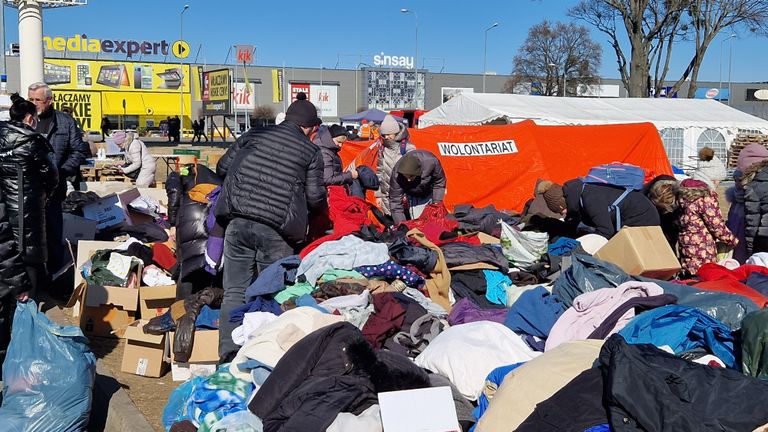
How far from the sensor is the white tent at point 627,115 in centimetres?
1930

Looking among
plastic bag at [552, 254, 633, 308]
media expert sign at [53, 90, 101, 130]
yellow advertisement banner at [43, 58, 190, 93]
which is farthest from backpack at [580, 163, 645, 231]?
yellow advertisement banner at [43, 58, 190, 93]

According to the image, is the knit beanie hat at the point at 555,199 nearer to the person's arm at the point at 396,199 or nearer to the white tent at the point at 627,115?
the person's arm at the point at 396,199

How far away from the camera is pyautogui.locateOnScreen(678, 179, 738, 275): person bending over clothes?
6.45m

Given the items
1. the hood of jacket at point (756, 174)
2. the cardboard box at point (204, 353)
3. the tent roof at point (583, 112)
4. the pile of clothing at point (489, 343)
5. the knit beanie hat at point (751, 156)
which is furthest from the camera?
the tent roof at point (583, 112)

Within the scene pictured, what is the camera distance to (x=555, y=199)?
7.95m

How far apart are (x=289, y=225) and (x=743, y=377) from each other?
2.94 meters

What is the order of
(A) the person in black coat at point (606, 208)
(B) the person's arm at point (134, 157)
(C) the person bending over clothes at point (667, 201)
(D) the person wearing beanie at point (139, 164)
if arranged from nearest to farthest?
(A) the person in black coat at point (606, 208) < (C) the person bending over clothes at point (667, 201) < (D) the person wearing beanie at point (139, 164) < (B) the person's arm at point (134, 157)

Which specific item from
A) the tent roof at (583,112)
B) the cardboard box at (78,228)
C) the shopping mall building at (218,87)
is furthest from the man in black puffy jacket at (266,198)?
the shopping mall building at (218,87)

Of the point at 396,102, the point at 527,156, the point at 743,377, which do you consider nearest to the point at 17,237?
the point at 743,377

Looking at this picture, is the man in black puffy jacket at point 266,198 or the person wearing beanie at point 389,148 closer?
the man in black puffy jacket at point 266,198

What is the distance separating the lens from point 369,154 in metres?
11.4

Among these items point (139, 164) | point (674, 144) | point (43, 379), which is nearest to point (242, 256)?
point (43, 379)

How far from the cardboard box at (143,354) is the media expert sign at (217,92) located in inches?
1388

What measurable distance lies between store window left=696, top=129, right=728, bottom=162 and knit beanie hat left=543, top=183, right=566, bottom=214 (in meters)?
A: 15.6
